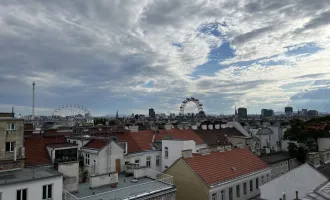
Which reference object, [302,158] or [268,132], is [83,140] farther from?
[268,132]

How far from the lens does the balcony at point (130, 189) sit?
22.5 meters

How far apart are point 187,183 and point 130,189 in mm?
7395

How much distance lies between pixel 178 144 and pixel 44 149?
17.5 m

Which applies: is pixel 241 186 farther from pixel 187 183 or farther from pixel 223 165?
pixel 187 183

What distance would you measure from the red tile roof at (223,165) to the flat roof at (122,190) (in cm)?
483

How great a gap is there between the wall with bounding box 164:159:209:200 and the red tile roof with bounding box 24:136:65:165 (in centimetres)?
1467

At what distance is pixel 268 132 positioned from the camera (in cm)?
7100

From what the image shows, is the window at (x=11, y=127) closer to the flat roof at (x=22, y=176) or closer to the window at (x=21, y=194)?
the flat roof at (x=22, y=176)

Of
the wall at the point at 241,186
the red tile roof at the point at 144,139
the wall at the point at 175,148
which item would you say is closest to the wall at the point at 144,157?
the red tile roof at the point at 144,139

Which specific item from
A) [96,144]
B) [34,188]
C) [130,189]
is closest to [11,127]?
[34,188]

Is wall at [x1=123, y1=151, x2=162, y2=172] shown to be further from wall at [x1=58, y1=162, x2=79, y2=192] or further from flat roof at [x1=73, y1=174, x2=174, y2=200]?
wall at [x1=58, y1=162, x2=79, y2=192]

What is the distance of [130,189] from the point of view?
24875 millimetres

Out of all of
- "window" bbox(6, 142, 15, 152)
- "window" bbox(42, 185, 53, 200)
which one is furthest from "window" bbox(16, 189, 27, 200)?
"window" bbox(6, 142, 15, 152)

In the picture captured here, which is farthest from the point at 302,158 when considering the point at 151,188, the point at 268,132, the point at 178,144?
the point at 151,188
